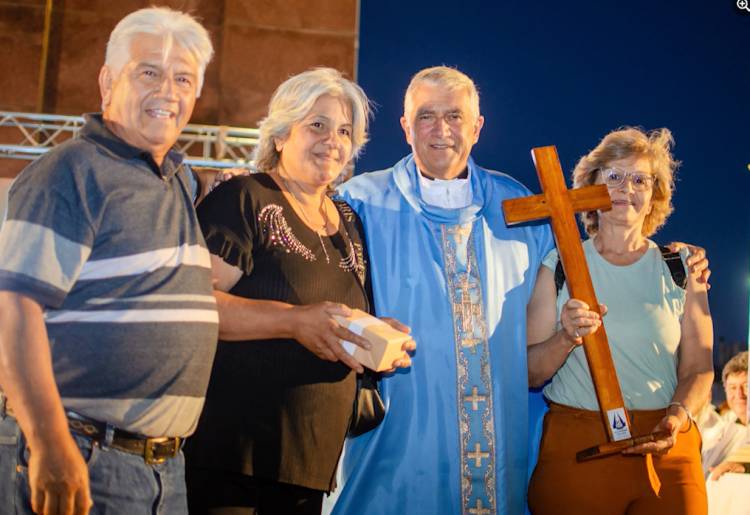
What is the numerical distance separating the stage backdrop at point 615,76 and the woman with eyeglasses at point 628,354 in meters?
1.11

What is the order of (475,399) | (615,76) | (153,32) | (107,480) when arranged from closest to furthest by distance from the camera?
(107,480)
(153,32)
(475,399)
(615,76)

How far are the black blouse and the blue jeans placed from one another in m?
0.32

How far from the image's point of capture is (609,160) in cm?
282

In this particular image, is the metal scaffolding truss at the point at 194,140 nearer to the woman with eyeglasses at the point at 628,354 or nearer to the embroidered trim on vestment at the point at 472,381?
the embroidered trim on vestment at the point at 472,381

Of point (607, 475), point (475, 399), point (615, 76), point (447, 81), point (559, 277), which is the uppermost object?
point (615, 76)

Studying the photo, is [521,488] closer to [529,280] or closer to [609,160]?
[529,280]

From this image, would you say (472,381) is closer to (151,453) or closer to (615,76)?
(151,453)

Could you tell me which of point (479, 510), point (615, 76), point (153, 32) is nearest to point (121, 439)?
point (153, 32)

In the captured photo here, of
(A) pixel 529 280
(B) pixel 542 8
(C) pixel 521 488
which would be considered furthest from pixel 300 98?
(B) pixel 542 8

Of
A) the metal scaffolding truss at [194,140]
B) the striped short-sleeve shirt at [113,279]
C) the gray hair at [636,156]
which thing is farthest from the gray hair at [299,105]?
the metal scaffolding truss at [194,140]

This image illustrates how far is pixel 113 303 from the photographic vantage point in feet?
5.92

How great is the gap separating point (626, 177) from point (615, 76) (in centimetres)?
141

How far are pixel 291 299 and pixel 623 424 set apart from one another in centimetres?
112

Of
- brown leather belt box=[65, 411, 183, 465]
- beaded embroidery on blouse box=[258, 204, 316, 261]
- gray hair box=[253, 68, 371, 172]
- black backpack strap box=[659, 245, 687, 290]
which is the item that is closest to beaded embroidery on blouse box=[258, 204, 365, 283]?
beaded embroidery on blouse box=[258, 204, 316, 261]
